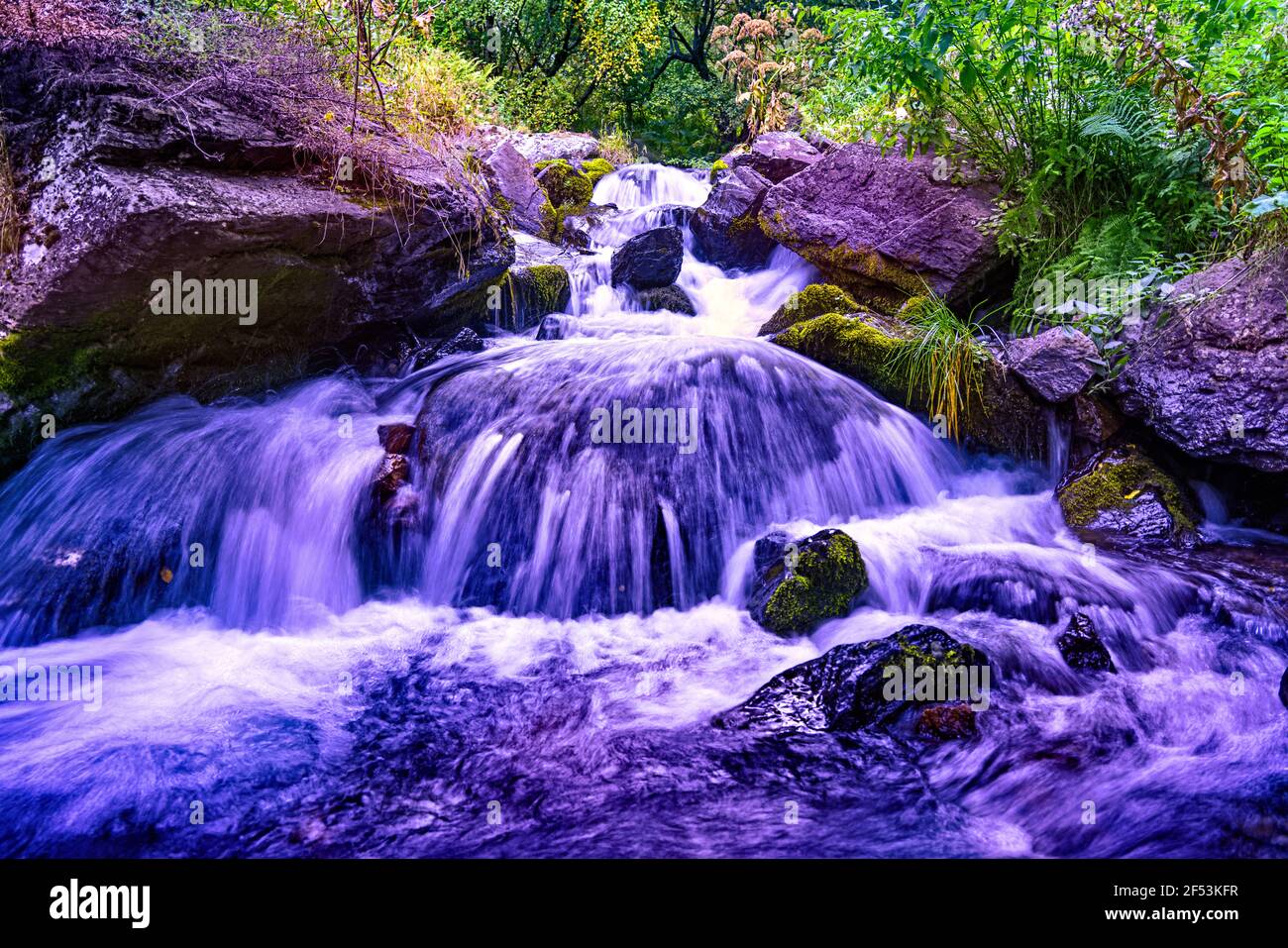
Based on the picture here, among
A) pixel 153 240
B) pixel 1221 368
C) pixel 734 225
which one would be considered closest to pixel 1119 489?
pixel 1221 368

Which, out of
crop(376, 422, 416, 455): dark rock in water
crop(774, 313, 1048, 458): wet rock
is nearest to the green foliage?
crop(774, 313, 1048, 458): wet rock

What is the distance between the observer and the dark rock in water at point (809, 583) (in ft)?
14.7

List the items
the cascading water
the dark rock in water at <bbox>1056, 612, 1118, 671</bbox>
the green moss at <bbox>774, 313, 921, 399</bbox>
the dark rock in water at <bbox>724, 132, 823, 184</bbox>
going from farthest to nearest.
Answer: the dark rock in water at <bbox>724, 132, 823, 184</bbox>, the green moss at <bbox>774, 313, 921, 399</bbox>, the dark rock in water at <bbox>1056, 612, 1118, 671</bbox>, the cascading water

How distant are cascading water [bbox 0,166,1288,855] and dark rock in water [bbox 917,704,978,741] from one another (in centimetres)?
7

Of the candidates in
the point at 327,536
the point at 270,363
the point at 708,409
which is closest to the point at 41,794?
the point at 327,536

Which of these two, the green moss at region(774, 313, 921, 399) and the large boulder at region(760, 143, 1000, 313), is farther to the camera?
the large boulder at region(760, 143, 1000, 313)

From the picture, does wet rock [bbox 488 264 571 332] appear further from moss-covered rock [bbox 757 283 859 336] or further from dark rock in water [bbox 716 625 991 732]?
dark rock in water [bbox 716 625 991 732]

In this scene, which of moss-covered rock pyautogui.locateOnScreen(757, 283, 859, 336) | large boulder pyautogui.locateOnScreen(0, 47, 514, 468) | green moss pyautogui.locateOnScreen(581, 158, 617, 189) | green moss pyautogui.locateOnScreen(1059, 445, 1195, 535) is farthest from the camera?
green moss pyautogui.locateOnScreen(581, 158, 617, 189)

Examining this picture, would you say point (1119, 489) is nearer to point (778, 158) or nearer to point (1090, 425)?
point (1090, 425)

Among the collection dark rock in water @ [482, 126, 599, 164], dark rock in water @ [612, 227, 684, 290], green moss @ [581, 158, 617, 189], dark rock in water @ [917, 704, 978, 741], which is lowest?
dark rock in water @ [917, 704, 978, 741]

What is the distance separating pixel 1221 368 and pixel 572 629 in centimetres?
479

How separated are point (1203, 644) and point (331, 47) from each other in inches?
294

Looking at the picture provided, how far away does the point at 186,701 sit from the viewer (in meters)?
3.88

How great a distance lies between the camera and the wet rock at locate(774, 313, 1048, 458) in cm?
617
